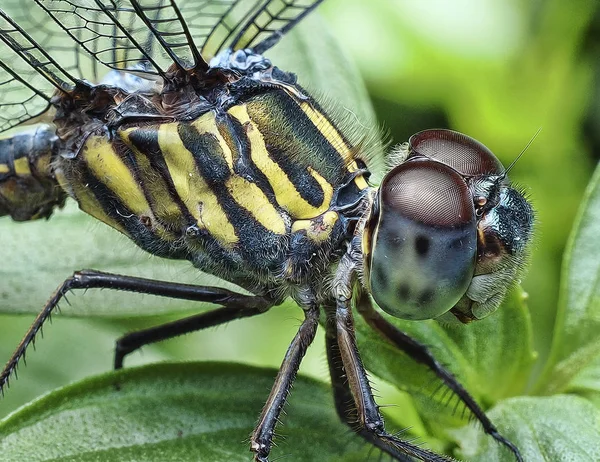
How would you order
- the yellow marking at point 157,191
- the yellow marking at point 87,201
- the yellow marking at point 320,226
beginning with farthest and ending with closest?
the yellow marking at point 87,201
the yellow marking at point 157,191
the yellow marking at point 320,226

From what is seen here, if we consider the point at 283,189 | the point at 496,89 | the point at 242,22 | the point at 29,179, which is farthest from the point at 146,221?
the point at 496,89

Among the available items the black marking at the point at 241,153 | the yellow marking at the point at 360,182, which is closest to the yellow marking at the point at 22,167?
the black marking at the point at 241,153

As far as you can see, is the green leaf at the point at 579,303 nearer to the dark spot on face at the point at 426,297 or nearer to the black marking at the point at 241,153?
the dark spot on face at the point at 426,297

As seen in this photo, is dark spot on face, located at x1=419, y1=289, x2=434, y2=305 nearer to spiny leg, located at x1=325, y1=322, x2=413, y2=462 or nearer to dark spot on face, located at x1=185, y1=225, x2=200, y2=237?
spiny leg, located at x1=325, y1=322, x2=413, y2=462

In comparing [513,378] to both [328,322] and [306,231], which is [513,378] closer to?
[328,322]

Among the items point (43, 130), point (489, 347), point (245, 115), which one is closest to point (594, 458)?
point (489, 347)

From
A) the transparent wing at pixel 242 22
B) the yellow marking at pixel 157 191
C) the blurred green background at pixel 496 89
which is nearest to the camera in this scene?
the yellow marking at pixel 157 191

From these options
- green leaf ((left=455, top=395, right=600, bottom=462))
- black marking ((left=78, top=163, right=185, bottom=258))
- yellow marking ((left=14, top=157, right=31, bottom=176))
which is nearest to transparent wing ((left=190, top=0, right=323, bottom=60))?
black marking ((left=78, top=163, right=185, bottom=258))

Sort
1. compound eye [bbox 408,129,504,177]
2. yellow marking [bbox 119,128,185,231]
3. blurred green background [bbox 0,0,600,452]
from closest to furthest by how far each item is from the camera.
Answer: compound eye [bbox 408,129,504,177] → yellow marking [bbox 119,128,185,231] → blurred green background [bbox 0,0,600,452]
